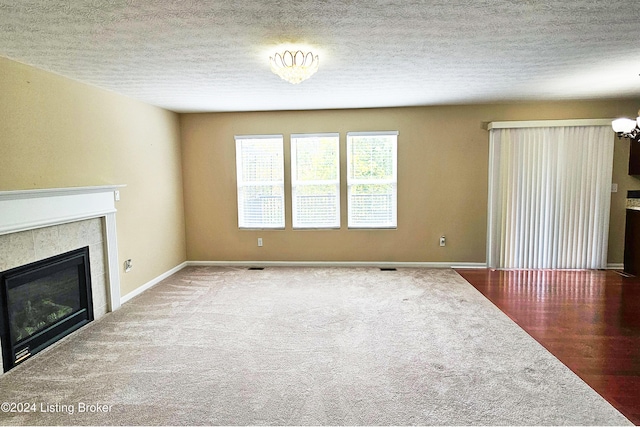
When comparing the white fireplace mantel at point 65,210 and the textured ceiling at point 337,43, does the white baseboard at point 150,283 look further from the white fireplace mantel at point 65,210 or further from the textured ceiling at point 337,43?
the textured ceiling at point 337,43

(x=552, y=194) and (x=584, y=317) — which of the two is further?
(x=552, y=194)

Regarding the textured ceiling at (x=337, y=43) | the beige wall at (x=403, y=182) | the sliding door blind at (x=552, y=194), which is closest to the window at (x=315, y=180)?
the beige wall at (x=403, y=182)

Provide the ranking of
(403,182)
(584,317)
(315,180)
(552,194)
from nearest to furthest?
(584,317) → (552,194) → (403,182) → (315,180)

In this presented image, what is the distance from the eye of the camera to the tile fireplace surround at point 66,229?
276 cm

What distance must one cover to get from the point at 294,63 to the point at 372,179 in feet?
9.76

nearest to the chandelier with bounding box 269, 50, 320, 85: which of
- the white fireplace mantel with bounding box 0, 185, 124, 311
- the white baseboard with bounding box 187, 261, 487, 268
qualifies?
the white fireplace mantel with bounding box 0, 185, 124, 311

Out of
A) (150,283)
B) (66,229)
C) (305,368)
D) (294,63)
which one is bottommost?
(305,368)

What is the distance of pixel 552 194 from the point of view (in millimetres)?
5176

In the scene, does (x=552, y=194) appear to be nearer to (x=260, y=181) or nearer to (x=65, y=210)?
(x=260, y=181)

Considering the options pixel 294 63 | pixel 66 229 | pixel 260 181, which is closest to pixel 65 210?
pixel 66 229

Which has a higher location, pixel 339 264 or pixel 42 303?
pixel 42 303

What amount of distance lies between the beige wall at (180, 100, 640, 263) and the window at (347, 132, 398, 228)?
104mm

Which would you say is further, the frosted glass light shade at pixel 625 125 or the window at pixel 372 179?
the window at pixel 372 179

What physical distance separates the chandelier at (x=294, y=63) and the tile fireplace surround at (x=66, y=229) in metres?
2.18
